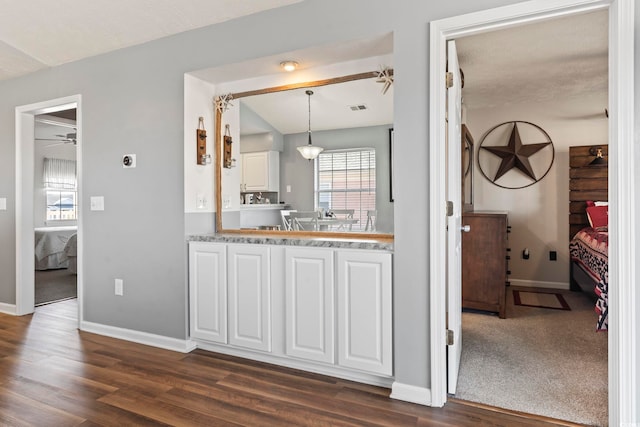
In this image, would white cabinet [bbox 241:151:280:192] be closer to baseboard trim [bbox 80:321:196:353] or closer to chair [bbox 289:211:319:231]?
chair [bbox 289:211:319:231]

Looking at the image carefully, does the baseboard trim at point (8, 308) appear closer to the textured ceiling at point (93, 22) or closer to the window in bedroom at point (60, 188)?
the textured ceiling at point (93, 22)

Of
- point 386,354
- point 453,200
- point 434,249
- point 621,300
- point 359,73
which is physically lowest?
point 386,354

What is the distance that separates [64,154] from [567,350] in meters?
8.76

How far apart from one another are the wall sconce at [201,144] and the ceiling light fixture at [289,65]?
766 millimetres

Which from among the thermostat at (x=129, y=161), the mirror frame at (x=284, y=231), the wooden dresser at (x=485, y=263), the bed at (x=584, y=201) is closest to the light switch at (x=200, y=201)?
the mirror frame at (x=284, y=231)

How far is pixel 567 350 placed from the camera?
2715 mm

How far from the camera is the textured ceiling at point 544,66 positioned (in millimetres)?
2598

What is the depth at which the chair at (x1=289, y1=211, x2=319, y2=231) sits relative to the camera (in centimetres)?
264

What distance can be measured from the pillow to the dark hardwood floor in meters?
3.07

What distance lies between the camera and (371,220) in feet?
7.98

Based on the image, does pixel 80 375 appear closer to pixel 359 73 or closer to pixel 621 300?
pixel 359 73

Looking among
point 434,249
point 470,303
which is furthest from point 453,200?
point 470,303

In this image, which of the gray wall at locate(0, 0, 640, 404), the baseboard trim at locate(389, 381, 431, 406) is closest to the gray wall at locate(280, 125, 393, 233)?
the gray wall at locate(0, 0, 640, 404)

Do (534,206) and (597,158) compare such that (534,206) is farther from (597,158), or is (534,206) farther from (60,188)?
(60,188)
